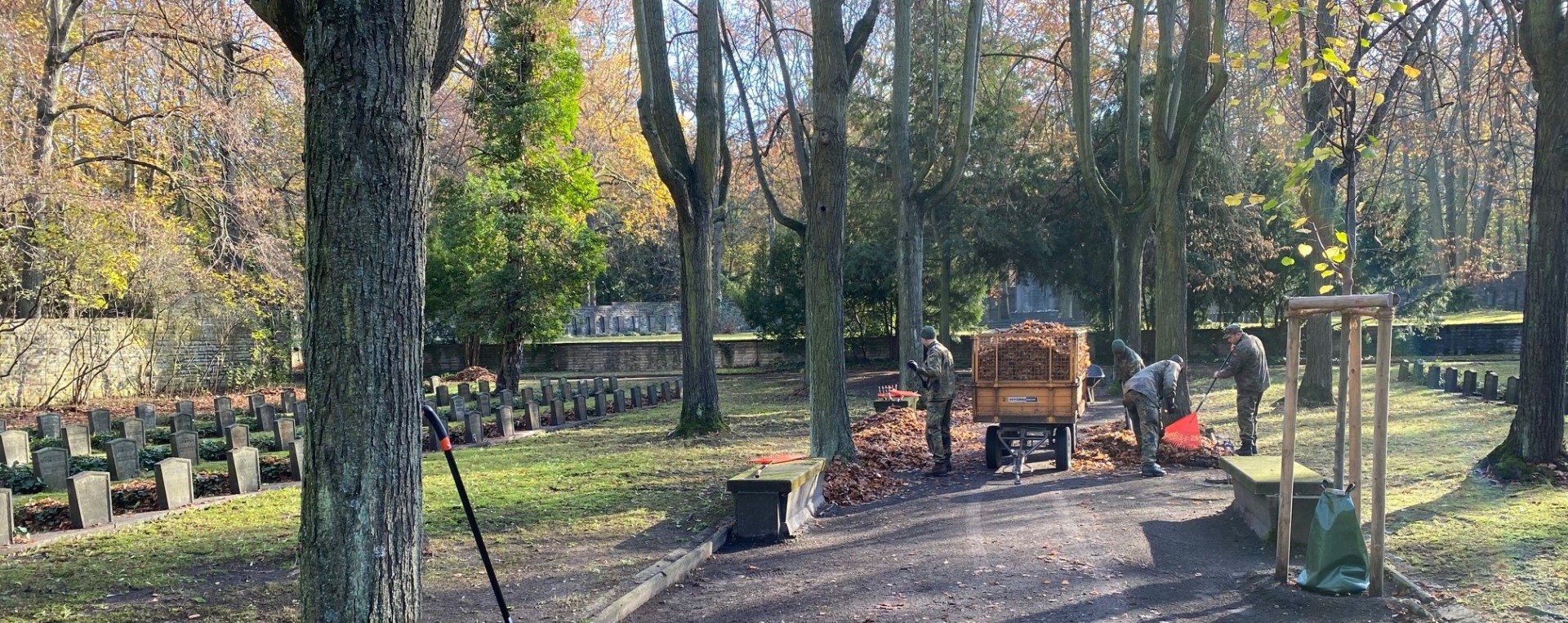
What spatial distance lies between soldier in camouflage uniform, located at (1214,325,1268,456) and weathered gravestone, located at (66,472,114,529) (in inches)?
504

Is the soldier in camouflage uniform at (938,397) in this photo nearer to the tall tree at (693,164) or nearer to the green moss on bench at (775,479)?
the green moss on bench at (775,479)

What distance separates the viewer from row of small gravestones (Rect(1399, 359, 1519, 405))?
19808 millimetres

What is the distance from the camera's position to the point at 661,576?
7.09m

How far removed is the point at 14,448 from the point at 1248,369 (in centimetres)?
1672

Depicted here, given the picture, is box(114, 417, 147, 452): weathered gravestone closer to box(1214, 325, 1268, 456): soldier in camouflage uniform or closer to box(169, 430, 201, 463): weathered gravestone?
box(169, 430, 201, 463): weathered gravestone

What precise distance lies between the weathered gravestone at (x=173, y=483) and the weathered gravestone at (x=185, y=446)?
8.11ft

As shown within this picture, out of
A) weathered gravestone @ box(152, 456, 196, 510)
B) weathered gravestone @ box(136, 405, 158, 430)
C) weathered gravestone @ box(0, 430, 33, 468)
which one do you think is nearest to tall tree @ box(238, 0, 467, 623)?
weathered gravestone @ box(152, 456, 196, 510)

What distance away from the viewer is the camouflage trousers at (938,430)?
40.9 ft

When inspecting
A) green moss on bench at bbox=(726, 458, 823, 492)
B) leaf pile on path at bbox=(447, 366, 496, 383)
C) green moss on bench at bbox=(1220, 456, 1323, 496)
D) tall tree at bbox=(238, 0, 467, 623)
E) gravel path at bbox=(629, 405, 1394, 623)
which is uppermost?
tall tree at bbox=(238, 0, 467, 623)

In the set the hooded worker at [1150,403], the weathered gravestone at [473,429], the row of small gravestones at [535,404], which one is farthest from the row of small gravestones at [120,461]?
the hooded worker at [1150,403]

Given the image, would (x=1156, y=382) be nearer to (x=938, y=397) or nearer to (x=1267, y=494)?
(x=938, y=397)

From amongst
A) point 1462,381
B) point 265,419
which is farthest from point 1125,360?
point 265,419

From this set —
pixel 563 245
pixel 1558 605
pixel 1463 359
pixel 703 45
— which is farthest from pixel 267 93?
pixel 1463 359

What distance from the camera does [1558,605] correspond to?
611cm
